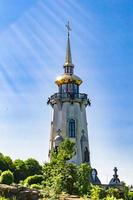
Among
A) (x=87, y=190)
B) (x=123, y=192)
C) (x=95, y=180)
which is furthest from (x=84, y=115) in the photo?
(x=87, y=190)

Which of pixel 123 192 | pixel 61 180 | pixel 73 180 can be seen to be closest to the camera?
Result: pixel 61 180

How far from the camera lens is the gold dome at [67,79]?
75.4m

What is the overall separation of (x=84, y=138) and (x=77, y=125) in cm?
208

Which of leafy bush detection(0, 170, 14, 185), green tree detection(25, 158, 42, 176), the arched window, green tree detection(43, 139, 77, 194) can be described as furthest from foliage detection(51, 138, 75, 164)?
the arched window

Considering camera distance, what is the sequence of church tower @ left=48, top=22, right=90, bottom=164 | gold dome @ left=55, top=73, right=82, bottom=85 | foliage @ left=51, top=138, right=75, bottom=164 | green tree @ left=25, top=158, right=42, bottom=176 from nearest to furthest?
foliage @ left=51, top=138, right=75, bottom=164 < green tree @ left=25, top=158, right=42, bottom=176 < church tower @ left=48, top=22, right=90, bottom=164 < gold dome @ left=55, top=73, right=82, bottom=85

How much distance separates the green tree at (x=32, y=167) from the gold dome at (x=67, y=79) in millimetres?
15817

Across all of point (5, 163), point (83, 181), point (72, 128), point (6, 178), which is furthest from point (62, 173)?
point (72, 128)

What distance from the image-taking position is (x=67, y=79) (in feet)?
247

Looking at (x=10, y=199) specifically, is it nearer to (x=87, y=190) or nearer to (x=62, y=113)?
(x=87, y=190)

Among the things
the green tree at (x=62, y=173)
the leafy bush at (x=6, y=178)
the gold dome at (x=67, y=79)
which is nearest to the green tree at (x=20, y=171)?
the leafy bush at (x=6, y=178)

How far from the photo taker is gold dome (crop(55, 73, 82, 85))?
247 feet

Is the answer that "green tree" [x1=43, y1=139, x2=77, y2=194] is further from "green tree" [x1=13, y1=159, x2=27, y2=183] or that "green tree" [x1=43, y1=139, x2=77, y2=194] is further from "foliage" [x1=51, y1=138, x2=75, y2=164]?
"green tree" [x1=13, y1=159, x2=27, y2=183]

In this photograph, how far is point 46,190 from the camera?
32625mm

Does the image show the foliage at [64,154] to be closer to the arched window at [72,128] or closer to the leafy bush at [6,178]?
the leafy bush at [6,178]
